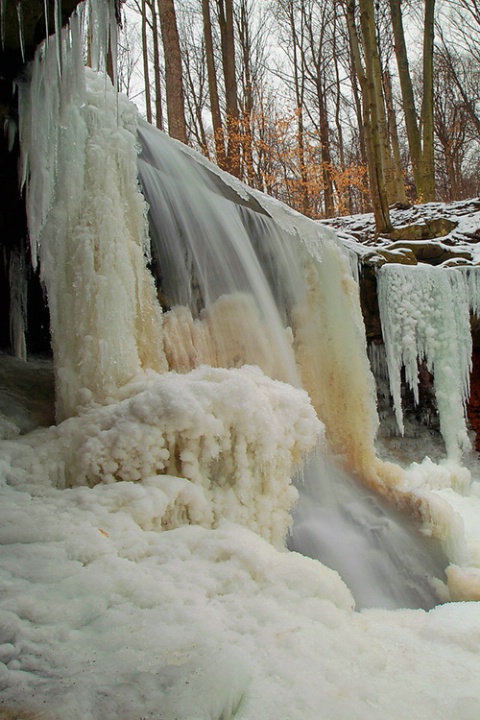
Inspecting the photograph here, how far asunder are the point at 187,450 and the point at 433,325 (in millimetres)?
4638

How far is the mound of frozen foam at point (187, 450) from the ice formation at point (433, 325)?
3674mm

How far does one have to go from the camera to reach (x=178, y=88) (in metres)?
7.89

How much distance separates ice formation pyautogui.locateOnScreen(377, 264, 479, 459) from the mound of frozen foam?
3.67 meters

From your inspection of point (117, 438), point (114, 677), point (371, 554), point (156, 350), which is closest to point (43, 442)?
point (117, 438)

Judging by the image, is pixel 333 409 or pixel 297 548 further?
pixel 333 409

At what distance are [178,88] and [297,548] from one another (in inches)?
294

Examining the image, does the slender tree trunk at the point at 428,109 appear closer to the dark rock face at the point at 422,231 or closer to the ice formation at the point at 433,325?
the dark rock face at the point at 422,231

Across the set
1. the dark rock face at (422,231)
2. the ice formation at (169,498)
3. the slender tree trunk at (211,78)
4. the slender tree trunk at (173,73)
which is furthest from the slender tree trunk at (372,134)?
the ice formation at (169,498)

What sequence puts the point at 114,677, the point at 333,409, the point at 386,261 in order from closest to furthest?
the point at 114,677 < the point at 333,409 < the point at 386,261

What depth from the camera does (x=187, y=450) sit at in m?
2.32

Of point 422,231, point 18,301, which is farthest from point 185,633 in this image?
point 422,231

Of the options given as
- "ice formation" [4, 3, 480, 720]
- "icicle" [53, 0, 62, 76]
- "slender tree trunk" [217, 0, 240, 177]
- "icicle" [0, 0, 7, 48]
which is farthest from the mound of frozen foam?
"slender tree trunk" [217, 0, 240, 177]

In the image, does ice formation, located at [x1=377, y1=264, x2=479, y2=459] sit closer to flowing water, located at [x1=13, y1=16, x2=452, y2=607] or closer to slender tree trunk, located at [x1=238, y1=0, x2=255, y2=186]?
flowing water, located at [x1=13, y1=16, x2=452, y2=607]

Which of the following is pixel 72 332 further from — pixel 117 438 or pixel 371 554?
pixel 371 554
